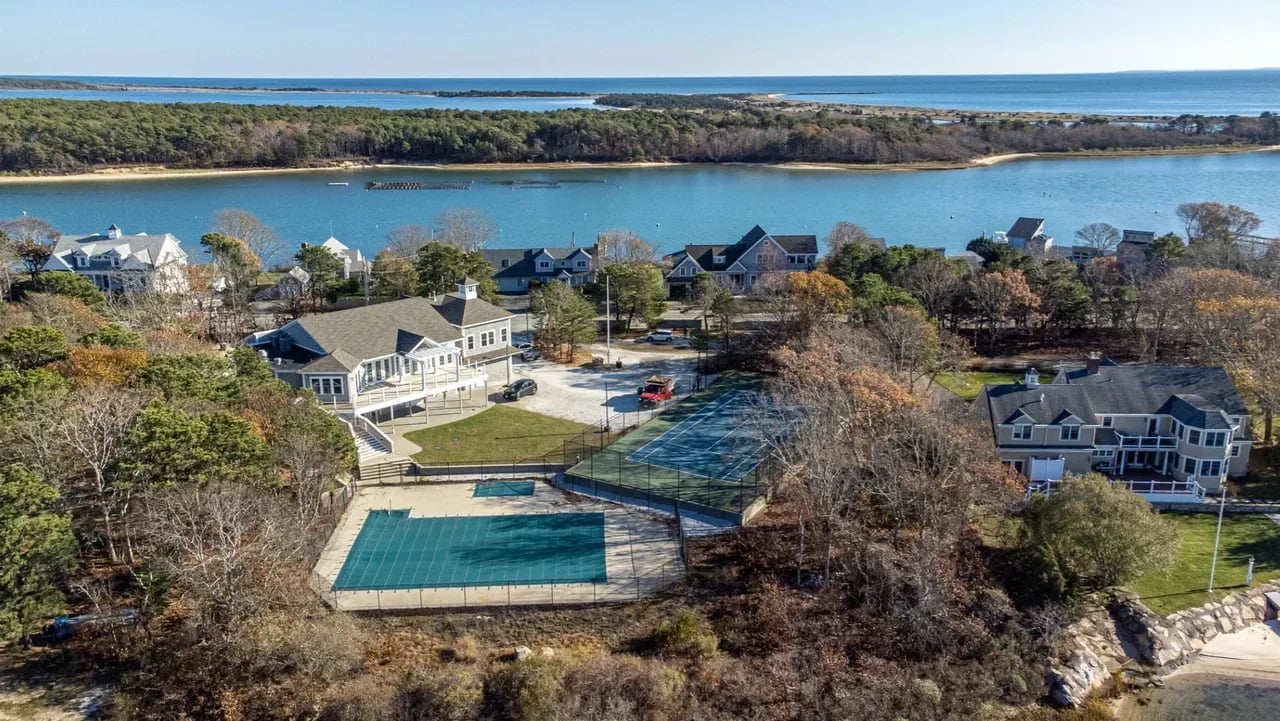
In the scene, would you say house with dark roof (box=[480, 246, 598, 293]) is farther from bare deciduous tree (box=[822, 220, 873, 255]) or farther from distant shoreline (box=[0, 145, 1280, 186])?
distant shoreline (box=[0, 145, 1280, 186])

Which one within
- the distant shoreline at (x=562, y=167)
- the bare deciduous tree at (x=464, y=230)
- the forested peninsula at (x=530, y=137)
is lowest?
the bare deciduous tree at (x=464, y=230)

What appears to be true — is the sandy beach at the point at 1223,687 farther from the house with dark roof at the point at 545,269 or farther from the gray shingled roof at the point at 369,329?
the house with dark roof at the point at 545,269

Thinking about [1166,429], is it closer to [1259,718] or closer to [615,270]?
[1259,718]

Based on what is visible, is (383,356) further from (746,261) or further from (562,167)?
(562,167)

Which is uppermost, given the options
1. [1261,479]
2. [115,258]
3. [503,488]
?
[115,258]

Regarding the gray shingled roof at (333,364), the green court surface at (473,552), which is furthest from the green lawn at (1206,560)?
the gray shingled roof at (333,364)

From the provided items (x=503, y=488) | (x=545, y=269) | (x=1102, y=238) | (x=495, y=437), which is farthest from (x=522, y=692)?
(x=1102, y=238)
